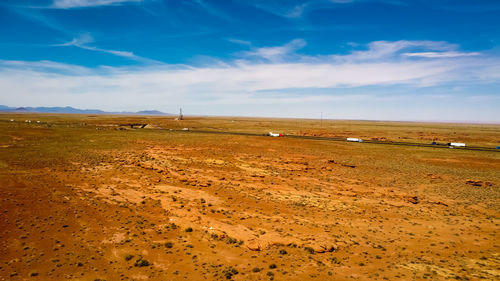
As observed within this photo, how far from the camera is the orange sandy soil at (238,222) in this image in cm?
1341

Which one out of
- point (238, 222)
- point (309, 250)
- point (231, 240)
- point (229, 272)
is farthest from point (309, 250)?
point (238, 222)

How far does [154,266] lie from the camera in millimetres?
13391

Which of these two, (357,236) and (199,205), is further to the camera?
(199,205)

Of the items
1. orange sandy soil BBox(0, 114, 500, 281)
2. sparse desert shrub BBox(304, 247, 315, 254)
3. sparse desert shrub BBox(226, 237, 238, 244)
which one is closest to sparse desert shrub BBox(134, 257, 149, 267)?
orange sandy soil BBox(0, 114, 500, 281)

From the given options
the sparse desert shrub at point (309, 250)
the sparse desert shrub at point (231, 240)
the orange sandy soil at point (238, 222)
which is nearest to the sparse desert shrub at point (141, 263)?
the orange sandy soil at point (238, 222)

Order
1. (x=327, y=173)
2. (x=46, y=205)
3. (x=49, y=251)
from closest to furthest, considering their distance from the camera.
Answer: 1. (x=49, y=251)
2. (x=46, y=205)
3. (x=327, y=173)

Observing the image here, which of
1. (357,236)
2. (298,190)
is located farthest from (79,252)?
(298,190)

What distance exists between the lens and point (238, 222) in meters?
19.0

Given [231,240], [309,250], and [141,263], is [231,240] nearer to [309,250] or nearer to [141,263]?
[309,250]

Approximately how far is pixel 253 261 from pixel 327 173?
76.7ft

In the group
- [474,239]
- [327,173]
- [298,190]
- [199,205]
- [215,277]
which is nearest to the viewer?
[215,277]

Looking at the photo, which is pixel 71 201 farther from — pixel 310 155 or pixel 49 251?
pixel 310 155

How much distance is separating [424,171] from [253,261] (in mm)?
34262

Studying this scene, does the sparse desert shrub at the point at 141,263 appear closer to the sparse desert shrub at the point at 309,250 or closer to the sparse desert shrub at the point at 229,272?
the sparse desert shrub at the point at 229,272
